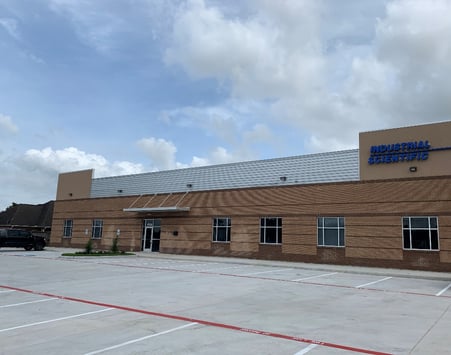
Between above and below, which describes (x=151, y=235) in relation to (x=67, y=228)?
below

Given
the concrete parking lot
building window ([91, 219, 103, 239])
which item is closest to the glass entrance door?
building window ([91, 219, 103, 239])

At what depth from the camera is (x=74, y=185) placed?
4184 cm

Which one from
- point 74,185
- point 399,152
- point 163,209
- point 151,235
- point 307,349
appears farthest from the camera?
point 74,185

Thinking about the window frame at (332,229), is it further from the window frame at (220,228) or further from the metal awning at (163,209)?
the metal awning at (163,209)

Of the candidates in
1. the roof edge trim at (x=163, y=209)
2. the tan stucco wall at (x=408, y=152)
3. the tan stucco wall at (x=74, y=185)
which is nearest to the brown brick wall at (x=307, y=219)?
the tan stucco wall at (x=408, y=152)

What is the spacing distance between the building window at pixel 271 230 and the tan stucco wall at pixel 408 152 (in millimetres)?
6400

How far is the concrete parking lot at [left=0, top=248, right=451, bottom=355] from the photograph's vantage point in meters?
6.39

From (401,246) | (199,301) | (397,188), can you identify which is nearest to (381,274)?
(401,246)

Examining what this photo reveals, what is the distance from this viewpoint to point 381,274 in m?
19.7

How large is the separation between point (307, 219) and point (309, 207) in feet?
2.53

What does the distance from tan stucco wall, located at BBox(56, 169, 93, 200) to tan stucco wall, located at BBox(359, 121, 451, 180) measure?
27.0 metres

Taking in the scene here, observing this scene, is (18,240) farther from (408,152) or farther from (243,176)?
(408,152)

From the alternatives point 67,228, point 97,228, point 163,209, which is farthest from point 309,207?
point 67,228

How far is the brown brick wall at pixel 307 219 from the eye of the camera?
22016 mm
